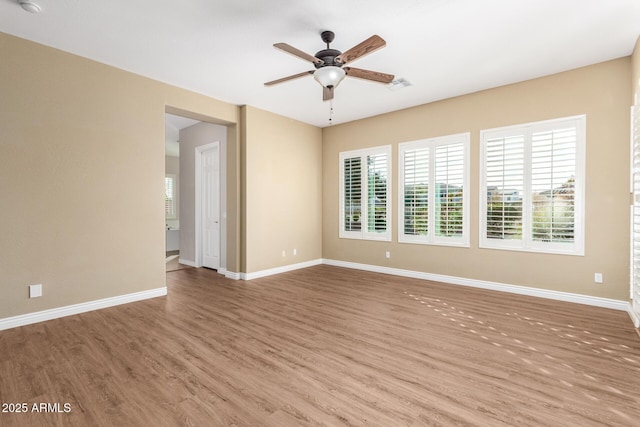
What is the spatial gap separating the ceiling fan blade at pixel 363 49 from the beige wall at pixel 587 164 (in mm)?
2862

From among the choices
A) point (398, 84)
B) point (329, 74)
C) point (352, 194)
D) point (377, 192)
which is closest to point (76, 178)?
point (329, 74)

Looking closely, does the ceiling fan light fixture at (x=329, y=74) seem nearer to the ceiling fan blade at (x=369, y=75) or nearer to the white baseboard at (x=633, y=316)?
the ceiling fan blade at (x=369, y=75)

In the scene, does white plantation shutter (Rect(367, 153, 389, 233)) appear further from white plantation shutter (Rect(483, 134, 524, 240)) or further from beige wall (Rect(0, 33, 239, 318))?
beige wall (Rect(0, 33, 239, 318))

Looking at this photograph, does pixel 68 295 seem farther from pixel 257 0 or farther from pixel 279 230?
pixel 257 0

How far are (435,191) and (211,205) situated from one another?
172 inches

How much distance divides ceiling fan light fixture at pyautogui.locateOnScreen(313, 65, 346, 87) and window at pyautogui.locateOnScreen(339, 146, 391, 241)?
3.00 meters

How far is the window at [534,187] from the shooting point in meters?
4.03

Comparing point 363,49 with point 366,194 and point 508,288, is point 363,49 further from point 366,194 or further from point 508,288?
point 508,288

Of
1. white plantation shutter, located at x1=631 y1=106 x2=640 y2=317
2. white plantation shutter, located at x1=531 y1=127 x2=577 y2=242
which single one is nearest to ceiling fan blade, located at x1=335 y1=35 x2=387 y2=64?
white plantation shutter, located at x1=631 y1=106 x2=640 y2=317

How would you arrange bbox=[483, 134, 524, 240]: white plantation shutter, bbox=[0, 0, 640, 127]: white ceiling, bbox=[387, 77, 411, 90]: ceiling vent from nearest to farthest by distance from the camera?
bbox=[0, 0, 640, 127]: white ceiling → bbox=[387, 77, 411, 90]: ceiling vent → bbox=[483, 134, 524, 240]: white plantation shutter

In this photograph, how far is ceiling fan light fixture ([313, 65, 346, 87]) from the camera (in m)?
3.01

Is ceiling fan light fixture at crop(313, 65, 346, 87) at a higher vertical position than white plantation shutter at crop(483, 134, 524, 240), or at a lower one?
higher

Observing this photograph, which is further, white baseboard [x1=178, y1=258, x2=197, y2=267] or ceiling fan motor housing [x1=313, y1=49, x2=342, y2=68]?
white baseboard [x1=178, y1=258, x2=197, y2=267]

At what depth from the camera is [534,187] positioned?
4301 millimetres
